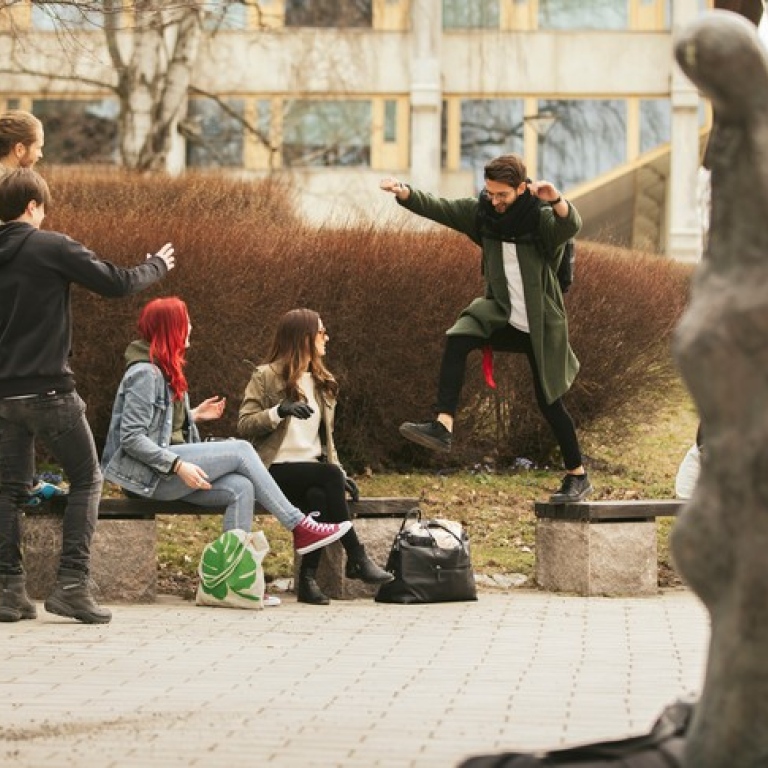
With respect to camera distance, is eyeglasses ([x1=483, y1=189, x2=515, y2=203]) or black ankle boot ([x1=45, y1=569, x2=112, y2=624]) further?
eyeglasses ([x1=483, y1=189, x2=515, y2=203])

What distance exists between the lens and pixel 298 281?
14297mm

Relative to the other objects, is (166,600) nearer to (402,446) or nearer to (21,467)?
(21,467)

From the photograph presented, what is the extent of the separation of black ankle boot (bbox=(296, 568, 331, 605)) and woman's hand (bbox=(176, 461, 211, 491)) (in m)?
0.80

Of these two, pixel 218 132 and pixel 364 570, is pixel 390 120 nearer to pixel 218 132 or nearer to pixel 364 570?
pixel 218 132

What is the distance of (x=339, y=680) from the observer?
24.8ft

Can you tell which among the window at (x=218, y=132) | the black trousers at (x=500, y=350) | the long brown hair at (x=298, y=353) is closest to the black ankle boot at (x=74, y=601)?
the long brown hair at (x=298, y=353)

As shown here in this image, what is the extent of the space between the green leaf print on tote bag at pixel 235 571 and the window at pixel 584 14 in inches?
1272

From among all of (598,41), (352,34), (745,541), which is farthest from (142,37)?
(745,541)

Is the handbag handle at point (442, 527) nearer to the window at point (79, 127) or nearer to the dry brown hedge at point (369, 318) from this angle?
the dry brown hedge at point (369, 318)

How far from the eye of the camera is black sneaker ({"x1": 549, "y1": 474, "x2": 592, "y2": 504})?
429 inches

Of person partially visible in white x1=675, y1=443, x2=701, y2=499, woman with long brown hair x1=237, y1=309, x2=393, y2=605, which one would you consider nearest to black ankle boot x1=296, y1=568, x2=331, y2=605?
woman with long brown hair x1=237, y1=309, x2=393, y2=605

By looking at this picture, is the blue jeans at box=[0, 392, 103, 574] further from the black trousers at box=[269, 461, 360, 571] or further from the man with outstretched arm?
the black trousers at box=[269, 461, 360, 571]

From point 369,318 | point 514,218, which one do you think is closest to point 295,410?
point 514,218

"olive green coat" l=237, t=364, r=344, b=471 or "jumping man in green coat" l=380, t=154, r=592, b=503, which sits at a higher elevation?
"jumping man in green coat" l=380, t=154, r=592, b=503
